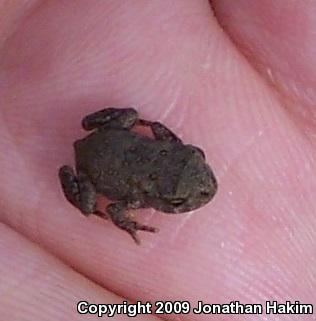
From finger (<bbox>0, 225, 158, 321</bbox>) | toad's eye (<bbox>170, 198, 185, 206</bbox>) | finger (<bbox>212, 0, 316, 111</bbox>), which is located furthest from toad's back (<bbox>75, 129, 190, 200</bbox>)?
finger (<bbox>212, 0, 316, 111</bbox>)

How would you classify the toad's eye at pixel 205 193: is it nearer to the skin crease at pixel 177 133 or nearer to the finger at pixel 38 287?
the skin crease at pixel 177 133

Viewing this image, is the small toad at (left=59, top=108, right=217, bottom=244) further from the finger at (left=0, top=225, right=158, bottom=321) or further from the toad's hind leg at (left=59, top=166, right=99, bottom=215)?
the finger at (left=0, top=225, right=158, bottom=321)

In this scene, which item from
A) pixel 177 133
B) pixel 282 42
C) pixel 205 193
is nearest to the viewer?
pixel 205 193

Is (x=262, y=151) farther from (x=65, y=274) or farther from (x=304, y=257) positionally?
(x=65, y=274)

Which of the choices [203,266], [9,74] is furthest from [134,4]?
[203,266]

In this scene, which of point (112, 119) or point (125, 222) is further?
point (112, 119)

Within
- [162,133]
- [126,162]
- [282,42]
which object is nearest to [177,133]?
[162,133]

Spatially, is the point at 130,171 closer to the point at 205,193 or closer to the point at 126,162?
the point at 126,162
